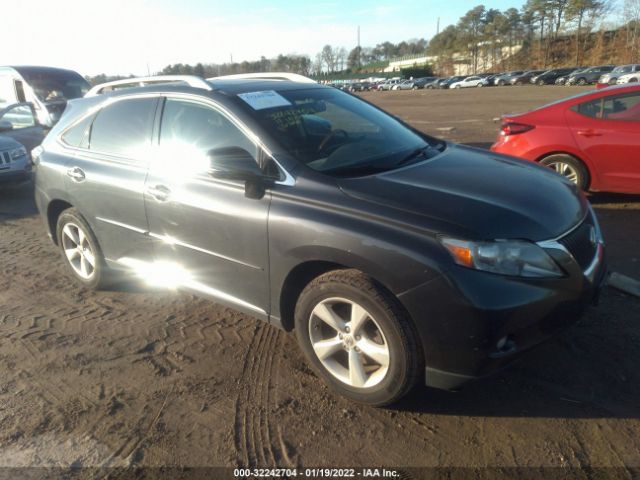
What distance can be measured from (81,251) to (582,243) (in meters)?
4.09

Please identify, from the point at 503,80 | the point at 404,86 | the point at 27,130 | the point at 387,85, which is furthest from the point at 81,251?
the point at 387,85

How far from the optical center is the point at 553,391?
2.94 metres

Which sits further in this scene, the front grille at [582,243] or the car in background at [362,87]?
the car in background at [362,87]

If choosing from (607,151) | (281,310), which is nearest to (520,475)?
(281,310)

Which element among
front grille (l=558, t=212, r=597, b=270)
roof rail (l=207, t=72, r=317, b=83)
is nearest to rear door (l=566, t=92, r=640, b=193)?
front grille (l=558, t=212, r=597, b=270)

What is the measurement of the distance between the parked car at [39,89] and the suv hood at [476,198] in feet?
34.6

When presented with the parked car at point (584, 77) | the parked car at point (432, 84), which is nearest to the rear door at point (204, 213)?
the parked car at point (584, 77)

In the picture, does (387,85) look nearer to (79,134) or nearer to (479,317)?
(79,134)

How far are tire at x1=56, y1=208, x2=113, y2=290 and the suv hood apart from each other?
8.58 ft

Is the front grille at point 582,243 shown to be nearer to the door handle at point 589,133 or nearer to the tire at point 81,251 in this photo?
the door handle at point 589,133

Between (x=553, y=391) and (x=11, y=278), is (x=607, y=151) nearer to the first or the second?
(x=553, y=391)

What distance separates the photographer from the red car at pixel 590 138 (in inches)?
230

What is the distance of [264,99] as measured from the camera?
3549 mm

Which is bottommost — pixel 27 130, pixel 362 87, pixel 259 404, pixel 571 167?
pixel 362 87
